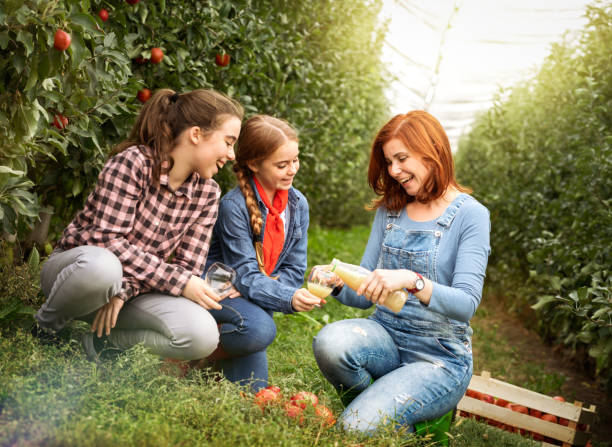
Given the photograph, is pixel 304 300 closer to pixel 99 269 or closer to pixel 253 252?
pixel 253 252

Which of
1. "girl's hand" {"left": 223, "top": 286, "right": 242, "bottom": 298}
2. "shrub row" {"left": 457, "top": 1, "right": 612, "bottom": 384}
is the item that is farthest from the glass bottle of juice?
"shrub row" {"left": 457, "top": 1, "right": 612, "bottom": 384}

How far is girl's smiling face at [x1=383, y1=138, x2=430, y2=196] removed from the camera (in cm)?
228

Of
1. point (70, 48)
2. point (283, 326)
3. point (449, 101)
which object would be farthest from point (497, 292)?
point (449, 101)

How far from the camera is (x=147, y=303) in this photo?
2.20 m

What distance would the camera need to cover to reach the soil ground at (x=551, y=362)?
3551 mm

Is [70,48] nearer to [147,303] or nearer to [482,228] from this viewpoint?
[147,303]

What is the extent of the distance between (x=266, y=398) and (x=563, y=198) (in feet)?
10.1

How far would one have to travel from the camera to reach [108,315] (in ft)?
6.95

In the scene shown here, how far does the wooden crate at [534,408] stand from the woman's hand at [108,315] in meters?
1.73

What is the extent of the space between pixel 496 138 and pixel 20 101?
5143 mm

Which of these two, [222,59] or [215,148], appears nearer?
[215,148]

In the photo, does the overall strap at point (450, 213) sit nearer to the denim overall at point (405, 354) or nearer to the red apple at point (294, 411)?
the denim overall at point (405, 354)

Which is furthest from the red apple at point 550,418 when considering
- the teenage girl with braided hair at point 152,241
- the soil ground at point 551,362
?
the teenage girl with braided hair at point 152,241

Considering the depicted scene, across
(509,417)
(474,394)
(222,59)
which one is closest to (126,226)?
(222,59)
